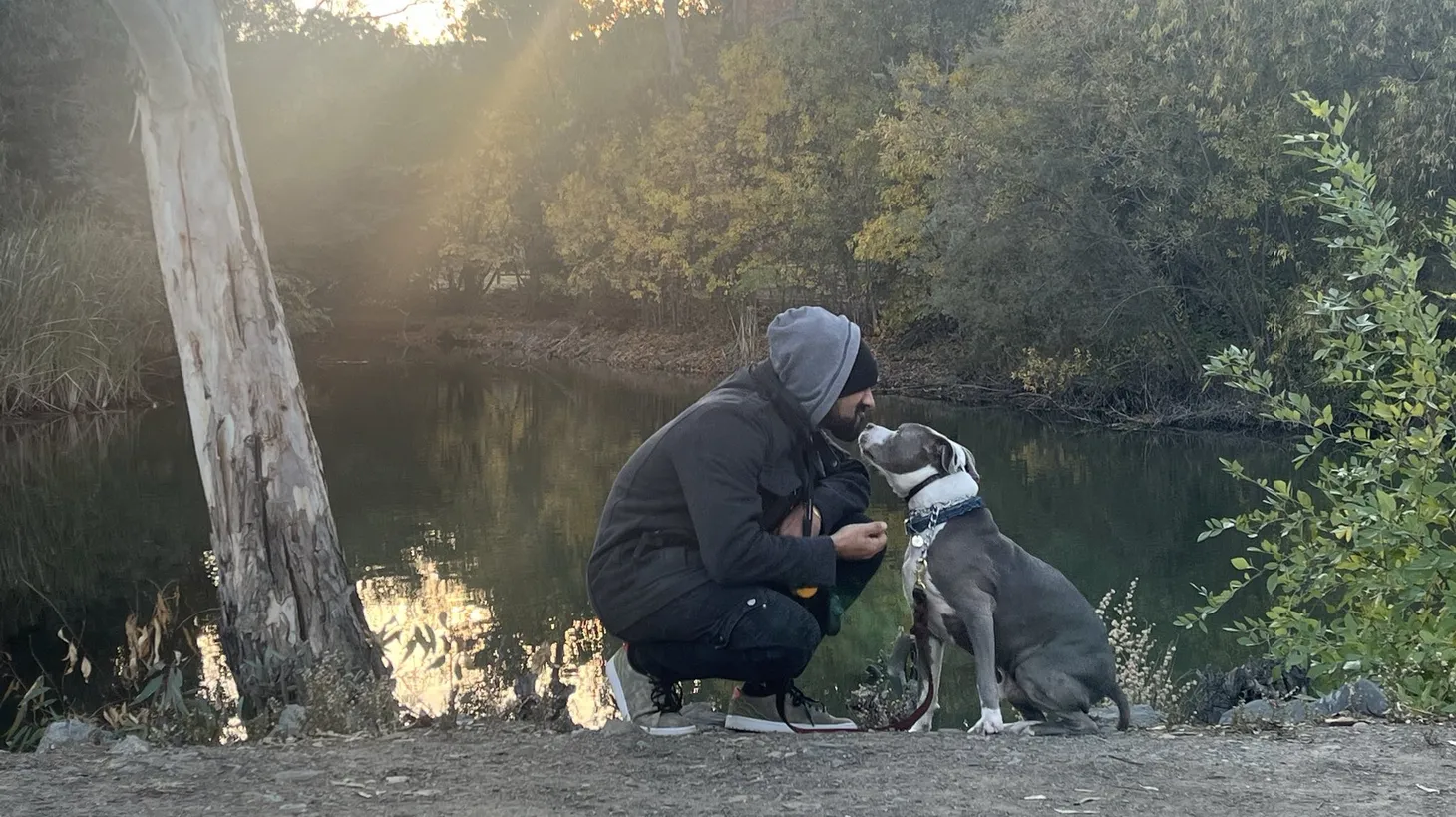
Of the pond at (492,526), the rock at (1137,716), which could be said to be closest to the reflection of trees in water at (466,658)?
the pond at (492,526)

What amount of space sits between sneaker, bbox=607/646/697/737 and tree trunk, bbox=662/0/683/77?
108 ft

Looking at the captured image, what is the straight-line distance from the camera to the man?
14.1ft

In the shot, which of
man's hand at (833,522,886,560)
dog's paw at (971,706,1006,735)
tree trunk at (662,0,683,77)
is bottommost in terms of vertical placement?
dog's paw at (971,706,1006,735)

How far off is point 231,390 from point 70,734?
288 cm

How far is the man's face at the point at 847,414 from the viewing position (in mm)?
4645

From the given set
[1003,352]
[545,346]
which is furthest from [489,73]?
[1003,352]

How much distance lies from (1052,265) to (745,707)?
1933 centimetres

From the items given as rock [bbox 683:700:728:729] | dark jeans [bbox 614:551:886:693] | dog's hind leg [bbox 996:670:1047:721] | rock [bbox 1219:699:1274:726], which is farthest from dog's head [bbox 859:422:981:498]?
rock [bbox 1219:699:1274:726]

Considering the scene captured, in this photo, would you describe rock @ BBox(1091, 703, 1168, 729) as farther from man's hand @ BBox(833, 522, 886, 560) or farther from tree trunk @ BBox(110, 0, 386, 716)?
tree trunk @ BBox(110, 0, 386, 716)

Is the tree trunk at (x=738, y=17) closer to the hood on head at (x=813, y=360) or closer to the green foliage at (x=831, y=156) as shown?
the green foliage at (x=831, y=156)

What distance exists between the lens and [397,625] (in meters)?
9.85

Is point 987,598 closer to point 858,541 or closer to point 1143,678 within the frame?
point 858,541

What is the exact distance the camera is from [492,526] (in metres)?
13.9

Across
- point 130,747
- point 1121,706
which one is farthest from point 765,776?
point 130,747
